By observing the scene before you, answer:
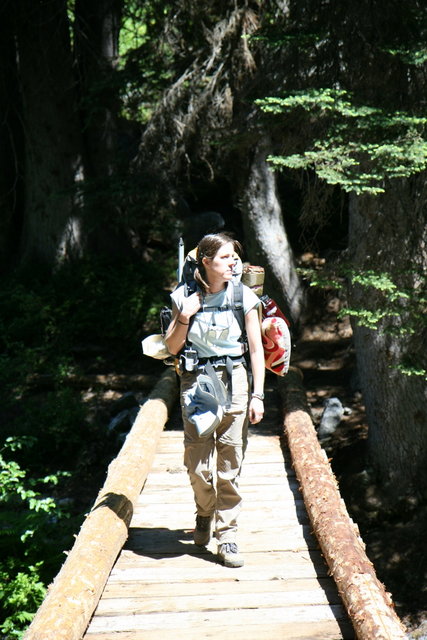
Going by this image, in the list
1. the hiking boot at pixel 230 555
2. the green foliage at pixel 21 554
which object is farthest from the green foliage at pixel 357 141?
the green foliage at pixel 21 554

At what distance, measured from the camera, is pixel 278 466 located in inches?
291

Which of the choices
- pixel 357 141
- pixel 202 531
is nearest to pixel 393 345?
pixel 357 141

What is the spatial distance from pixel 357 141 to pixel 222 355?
3.54 m

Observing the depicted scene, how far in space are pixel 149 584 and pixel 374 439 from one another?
545cm

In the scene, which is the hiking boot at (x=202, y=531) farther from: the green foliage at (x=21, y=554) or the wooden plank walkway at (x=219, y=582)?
the green foliage at (x=21, y=554)

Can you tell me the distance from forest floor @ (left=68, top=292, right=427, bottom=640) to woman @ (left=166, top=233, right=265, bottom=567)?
3876mm

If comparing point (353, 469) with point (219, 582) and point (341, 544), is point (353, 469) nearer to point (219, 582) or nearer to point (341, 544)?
point (341, 544)

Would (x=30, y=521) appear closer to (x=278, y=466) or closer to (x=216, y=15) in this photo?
(x=278, y=466)

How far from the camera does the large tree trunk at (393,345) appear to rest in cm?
842

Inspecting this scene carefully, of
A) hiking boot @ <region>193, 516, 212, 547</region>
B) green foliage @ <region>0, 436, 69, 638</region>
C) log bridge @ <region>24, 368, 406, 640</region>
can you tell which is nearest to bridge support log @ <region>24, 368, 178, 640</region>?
log bridge @ <region>24, 368, 406, 640</region>

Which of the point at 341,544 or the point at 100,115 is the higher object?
the point at 100,115

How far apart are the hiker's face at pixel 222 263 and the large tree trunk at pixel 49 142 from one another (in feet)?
35.9

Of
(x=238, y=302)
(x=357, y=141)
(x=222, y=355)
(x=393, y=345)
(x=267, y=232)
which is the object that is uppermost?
(x=357, y=141)

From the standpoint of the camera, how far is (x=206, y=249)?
4773mm
